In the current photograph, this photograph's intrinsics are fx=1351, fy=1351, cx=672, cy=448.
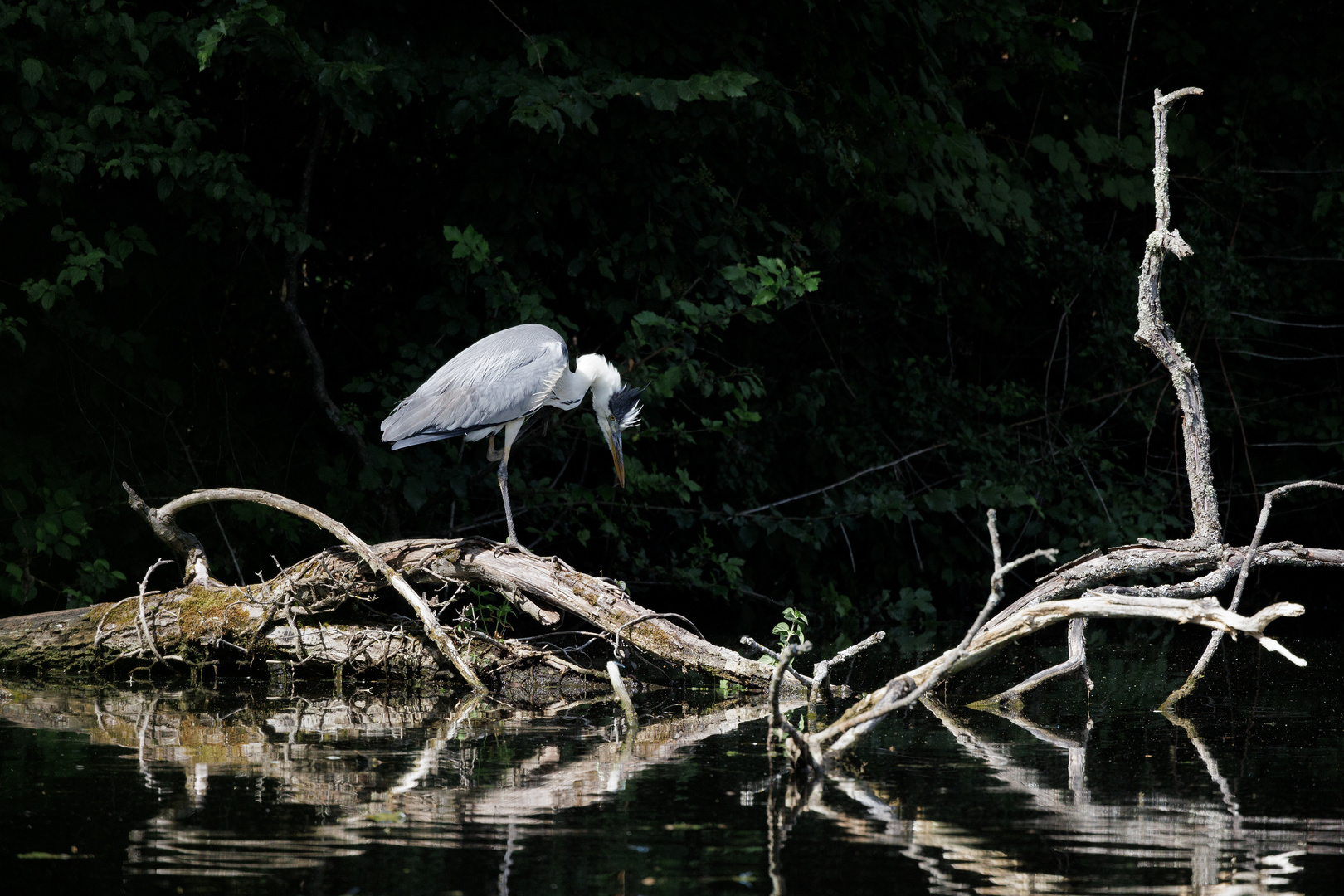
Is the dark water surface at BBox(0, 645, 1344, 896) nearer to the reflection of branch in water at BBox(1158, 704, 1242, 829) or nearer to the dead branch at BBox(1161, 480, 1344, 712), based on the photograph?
the reflection of branch in water at BBox(1158, 704, 1242, 829)

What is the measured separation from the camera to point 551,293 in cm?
794

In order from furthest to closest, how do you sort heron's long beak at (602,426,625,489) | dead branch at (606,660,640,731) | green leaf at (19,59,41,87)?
heron's long beak at (602,426,625,489)
green leaf at (19,59,41,87)
dead branch at (606,660,640,731)

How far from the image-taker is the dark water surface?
9.64 ft

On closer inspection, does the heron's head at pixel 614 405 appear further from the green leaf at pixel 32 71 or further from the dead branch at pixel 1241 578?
the dead branch at pixel 1241 578

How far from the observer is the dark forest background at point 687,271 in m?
7.20

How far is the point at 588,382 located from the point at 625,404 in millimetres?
264

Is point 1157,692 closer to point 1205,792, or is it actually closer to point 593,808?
point 1205,792

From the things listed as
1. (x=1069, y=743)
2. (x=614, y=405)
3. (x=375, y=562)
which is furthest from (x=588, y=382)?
(x=1069, y=743)

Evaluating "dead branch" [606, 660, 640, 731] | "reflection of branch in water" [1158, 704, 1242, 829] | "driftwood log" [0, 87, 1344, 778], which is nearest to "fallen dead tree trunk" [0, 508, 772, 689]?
"driftwood log" [0, 87, 1344, 778]

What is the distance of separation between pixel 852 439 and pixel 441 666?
4.65 m

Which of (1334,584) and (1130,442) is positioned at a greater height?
(1130,442)

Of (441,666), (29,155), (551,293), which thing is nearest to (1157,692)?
(441,666)

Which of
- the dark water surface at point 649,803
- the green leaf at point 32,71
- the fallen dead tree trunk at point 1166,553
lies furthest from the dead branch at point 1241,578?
the green leaf at point 32,71

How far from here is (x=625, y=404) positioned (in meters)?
7.45
